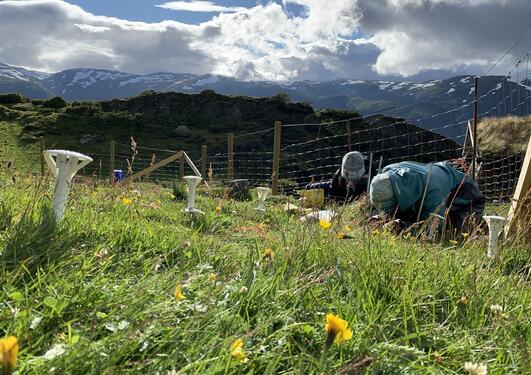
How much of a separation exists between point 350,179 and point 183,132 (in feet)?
133

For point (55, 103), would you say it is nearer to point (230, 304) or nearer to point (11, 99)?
point (11, 99)

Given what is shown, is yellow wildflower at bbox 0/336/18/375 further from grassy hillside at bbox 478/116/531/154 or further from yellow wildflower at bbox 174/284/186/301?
grassy hillside at bbox 478/116/531/154

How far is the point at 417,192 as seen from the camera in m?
5.23

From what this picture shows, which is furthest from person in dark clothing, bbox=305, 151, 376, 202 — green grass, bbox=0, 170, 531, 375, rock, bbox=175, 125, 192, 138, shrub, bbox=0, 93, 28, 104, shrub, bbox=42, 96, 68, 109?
shrub, bbox=0, 93, 28, 104

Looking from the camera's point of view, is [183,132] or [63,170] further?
[183,132]

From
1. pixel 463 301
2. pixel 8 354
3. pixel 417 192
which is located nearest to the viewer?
pixel 8 354

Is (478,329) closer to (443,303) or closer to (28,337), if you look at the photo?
(443,303)

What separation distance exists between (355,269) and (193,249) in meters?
0.86

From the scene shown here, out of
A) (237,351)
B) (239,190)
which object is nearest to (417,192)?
(237,351)

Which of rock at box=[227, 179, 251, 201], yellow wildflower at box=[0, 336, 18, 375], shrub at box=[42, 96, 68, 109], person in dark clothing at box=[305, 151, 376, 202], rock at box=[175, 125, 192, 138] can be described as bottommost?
rock at box=[227, 179, 251, 201]

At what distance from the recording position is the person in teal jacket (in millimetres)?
5059

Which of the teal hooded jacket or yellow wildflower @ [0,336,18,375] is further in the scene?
the teal hooded jacket

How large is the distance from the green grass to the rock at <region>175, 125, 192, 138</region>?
143 feet

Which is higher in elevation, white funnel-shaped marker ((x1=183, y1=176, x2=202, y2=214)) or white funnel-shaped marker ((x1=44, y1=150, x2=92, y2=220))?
white funnel-shaped marker ((x1=44, y1=150, x2=92, y2=220))
